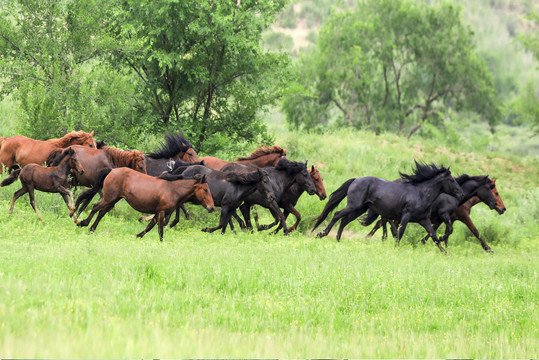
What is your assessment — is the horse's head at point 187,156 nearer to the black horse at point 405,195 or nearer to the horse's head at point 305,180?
the horse's head at point 305,180

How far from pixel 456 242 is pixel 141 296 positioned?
12.6 metres

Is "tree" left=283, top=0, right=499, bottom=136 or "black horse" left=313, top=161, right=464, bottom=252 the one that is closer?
"black horse" left=313, top=161, right=464, bottom=252

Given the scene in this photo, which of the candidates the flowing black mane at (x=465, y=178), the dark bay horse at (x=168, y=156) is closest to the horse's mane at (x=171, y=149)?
the dark bay horse at (x=168, y=156)

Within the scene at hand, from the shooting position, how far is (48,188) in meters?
13.9

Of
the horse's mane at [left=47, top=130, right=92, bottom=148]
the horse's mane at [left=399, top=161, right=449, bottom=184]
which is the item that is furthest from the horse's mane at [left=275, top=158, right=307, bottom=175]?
the horse's mane at [left=47, top=130, right=92, bottom=148]

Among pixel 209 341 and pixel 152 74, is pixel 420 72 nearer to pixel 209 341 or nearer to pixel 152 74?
pixel 152 74

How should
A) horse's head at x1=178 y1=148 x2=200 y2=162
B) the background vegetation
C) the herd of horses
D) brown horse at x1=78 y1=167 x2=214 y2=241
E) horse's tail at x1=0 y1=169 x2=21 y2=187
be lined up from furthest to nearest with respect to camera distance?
horse's head at x1=178 y1=148 x2=200 y2=162 → horse's tail at x1=0 y1=169 x2=21 y2=187 → the herd of horses → brown horse at x1=78 y1=167 x2=214 y2=241 → the background vegetation

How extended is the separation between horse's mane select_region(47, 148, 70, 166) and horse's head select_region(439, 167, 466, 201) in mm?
9001

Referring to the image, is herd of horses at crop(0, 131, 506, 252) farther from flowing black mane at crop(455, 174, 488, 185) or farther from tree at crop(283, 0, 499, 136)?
tree at crop(283, 0, 499, 136)

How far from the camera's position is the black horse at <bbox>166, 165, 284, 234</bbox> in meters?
14.5

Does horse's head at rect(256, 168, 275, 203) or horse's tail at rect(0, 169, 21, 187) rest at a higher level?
horse's head at rect(256, 168, 275, 203)

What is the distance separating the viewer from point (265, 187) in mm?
14758

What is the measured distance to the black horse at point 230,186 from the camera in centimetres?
1451

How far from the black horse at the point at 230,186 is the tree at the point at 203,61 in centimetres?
638
